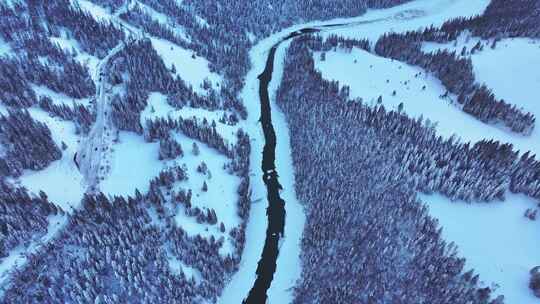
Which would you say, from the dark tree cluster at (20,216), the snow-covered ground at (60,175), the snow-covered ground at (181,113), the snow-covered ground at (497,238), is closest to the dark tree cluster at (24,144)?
the snow-covered ground at (60,175)

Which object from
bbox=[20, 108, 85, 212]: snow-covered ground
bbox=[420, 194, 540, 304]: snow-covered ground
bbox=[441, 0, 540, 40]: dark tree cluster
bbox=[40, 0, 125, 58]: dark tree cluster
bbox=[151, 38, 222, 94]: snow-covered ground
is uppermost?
bbox=[441, 0, 540, 40]: dark tree cluster

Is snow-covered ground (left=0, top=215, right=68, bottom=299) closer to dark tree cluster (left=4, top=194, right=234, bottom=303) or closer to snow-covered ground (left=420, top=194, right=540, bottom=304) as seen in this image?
dark tree cluster (left=4, top=194, right=234, bottom=303)

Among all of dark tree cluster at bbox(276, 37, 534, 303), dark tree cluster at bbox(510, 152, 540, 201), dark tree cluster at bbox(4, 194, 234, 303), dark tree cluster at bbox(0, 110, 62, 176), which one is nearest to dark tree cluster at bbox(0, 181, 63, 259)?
dark tree cluster at bbox(4, 194, 234, 303)

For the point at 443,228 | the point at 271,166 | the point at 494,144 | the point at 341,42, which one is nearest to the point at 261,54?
the point at 341,42

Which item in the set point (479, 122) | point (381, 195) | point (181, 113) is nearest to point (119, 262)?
point (181, 113)

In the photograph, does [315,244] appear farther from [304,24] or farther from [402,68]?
[304,24]

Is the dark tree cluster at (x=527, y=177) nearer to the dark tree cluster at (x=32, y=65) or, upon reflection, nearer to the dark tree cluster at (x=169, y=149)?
the dark tree cluster at (x=169, y=149)

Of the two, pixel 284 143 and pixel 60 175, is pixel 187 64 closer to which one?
pixel 284 143

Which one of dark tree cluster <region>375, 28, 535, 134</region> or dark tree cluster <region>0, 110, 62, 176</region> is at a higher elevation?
dark tree cluster <region>375, 28, 535, 134</region>
